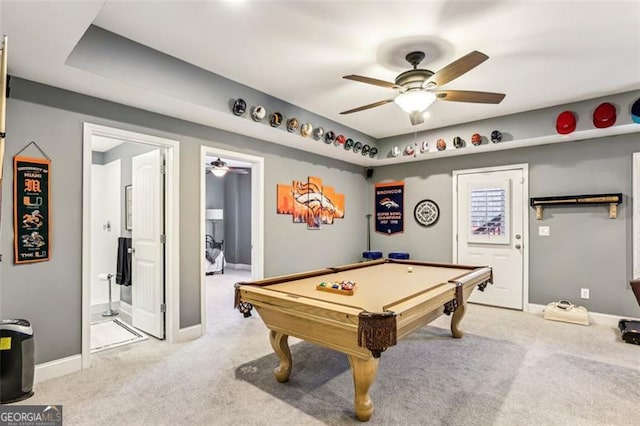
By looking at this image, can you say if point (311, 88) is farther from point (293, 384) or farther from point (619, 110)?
point (619, 110)

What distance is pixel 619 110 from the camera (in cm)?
364

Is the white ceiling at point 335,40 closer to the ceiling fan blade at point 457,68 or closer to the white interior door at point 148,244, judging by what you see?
the ceiling fan blade at point 457,68

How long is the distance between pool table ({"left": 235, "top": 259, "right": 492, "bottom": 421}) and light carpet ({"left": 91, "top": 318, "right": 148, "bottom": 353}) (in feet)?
6.01

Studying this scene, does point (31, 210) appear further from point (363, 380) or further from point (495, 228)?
point (495, 228)

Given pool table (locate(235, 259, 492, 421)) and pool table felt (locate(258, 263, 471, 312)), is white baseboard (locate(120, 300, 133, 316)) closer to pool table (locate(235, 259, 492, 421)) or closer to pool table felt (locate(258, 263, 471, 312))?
pool table (locate(235, 259, 492, 421))

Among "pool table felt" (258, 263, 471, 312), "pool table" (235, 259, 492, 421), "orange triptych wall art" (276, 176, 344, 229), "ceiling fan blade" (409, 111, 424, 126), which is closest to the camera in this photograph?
"pool table" (235, 259, 492, 421)

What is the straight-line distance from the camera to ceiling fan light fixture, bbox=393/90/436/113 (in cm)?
264

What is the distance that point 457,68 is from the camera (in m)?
2.35

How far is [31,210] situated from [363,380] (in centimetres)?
277

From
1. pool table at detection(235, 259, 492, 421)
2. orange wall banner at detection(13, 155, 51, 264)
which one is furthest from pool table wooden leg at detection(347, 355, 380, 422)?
orange wall banner at detection(13, 155, 51, 264)

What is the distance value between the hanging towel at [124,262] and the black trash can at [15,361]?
1892 millimetres

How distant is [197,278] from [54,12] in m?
2.60

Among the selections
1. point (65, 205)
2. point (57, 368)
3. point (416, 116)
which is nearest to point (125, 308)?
point (57, 368)

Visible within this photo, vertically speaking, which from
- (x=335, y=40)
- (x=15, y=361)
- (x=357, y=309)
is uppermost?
(x=335, y=40)
